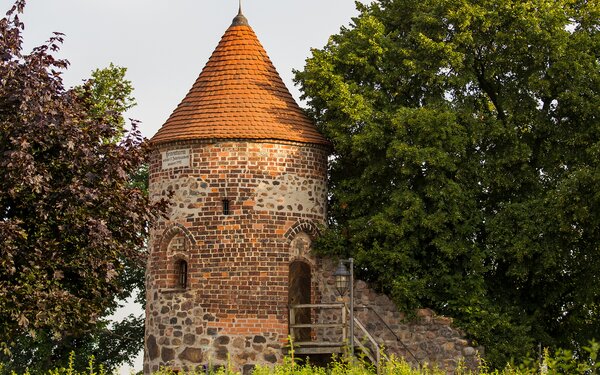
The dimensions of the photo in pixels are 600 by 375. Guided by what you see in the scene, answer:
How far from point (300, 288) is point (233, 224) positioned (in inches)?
99.2

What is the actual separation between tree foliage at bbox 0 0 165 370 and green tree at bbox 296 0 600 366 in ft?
18.1

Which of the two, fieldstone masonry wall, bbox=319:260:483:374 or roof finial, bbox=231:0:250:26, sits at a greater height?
roof finial, bbox=231:0:250:26

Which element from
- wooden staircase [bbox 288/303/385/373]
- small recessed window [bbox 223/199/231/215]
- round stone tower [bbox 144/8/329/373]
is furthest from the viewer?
small recessed window [bbox 223/199/231/215]

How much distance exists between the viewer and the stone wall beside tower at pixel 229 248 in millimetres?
21734

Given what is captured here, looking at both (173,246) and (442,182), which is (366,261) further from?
(173,246)

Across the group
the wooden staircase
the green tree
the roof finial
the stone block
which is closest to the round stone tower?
the stone block

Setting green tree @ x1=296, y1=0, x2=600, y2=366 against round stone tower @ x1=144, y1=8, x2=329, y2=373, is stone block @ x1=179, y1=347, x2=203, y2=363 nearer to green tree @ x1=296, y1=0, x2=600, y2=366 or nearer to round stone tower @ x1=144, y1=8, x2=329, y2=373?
round stone tower @ x1=144, y1=8, x2=329, y2=373

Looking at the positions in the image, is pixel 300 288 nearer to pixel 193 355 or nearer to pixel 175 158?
pixel 193 355

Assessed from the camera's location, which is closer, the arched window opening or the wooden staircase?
the wooden staircase

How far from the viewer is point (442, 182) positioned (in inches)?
870

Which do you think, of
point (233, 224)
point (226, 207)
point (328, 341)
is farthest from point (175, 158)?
point (328, 341)

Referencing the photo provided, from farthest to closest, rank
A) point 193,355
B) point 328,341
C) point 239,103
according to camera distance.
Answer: point 239,103 < point 328,341 < point 193,355

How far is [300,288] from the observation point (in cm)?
2356

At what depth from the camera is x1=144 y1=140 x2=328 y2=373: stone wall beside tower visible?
71.3 ft
